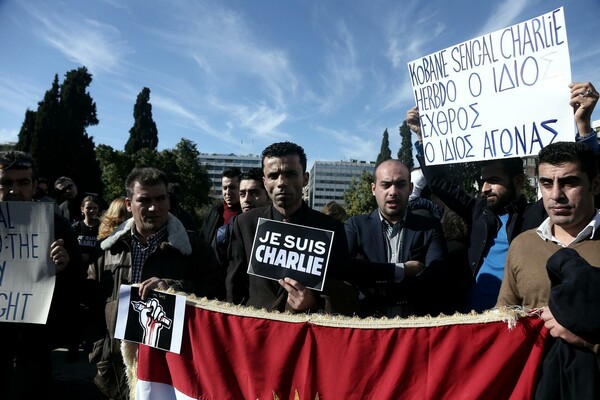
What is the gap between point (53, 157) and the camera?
3556cm

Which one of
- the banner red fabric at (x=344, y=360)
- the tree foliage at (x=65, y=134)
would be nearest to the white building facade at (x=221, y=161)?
the tree foliage at (x=65, y=134)

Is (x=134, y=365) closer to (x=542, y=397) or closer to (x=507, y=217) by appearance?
(x=542, y=397)

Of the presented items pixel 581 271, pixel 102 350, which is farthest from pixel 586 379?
pixel 102 350

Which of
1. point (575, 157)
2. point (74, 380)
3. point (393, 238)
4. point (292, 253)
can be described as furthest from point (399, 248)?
point (74, 380)

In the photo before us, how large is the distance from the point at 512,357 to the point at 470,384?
0.82 feet

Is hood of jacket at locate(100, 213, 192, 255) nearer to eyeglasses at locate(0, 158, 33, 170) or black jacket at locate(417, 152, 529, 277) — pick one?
eyeglasses at locate(0, 158, 33, 170)

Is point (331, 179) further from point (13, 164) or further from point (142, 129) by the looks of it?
point (13, 164)

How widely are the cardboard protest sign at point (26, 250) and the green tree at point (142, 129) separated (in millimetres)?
55342

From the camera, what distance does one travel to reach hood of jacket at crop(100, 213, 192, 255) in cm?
300

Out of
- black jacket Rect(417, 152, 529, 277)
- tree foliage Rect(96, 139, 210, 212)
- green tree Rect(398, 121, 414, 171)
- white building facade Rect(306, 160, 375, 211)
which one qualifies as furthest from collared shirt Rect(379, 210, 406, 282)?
white building facade Rect(306, 160, 375, 211)

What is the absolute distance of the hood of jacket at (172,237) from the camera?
3.00m

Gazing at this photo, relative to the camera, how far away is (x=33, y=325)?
10.1 ft

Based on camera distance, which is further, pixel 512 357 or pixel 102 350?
pixel 102 350

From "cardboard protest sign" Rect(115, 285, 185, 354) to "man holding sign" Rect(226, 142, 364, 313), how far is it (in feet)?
1.32
